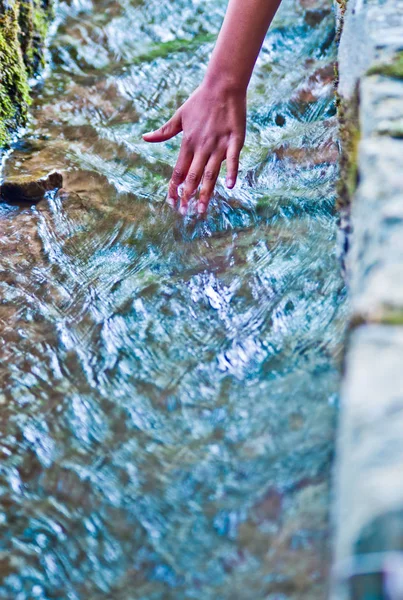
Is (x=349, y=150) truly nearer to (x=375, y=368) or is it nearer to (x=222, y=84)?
(x=222, y=84)

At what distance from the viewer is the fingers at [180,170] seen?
8.60 ft

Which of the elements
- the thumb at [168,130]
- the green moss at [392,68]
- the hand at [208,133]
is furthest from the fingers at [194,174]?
the green moss at [392,68]

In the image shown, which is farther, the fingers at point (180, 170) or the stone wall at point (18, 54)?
the stone wall at point (18, 54)

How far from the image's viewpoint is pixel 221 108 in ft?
8.29

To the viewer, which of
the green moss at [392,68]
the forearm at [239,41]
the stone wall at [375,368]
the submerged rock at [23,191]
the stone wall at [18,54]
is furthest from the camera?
the stone wall at [18,54]

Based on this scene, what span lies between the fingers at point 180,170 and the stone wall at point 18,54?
130cm

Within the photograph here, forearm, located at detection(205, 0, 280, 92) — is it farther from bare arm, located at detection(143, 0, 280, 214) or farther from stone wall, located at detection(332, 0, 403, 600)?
stone wall, located at detection(332, 0, 403, 600)

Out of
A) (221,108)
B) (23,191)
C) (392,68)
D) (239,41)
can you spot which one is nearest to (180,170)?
(221,108)

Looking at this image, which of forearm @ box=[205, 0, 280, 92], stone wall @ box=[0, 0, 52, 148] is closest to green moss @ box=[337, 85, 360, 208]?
forearm @ box=[205, 0, 280, 92]

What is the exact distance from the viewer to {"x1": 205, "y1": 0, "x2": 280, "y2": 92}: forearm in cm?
231

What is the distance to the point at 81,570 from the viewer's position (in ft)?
5.21

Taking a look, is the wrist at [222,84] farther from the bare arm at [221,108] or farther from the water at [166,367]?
the water at [166,367]

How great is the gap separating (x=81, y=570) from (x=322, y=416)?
29.1 inches

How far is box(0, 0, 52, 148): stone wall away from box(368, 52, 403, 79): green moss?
7.99ft
